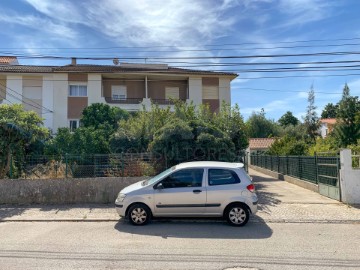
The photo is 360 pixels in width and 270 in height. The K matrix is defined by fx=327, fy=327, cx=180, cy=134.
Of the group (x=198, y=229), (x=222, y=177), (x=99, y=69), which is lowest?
(x=198, y=229)

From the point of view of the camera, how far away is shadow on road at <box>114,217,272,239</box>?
7.53 metres

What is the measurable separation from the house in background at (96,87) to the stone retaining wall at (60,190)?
1435 cm

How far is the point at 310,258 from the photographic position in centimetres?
585

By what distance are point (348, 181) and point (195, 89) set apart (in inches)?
728

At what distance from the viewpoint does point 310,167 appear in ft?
50.6

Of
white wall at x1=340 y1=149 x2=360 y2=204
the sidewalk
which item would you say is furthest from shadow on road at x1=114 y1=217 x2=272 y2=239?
white wall at x1=340 y1=149 x2=360 y2=204

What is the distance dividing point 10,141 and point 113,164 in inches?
161

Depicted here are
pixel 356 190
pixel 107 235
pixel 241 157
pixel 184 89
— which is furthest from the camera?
pixel 184 89

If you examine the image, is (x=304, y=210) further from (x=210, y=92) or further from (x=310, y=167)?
(x=210, y=92)

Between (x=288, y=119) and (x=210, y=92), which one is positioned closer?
(x=210, y=92)

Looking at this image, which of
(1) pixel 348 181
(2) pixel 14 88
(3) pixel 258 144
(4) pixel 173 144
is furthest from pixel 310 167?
(3) pixel 258 144

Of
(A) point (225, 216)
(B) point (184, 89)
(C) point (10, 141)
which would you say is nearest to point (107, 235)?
(A) point (225, 216)

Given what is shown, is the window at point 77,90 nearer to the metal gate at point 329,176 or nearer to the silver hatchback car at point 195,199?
the metal gate at point 329,176

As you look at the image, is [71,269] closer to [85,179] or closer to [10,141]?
[85,179]
